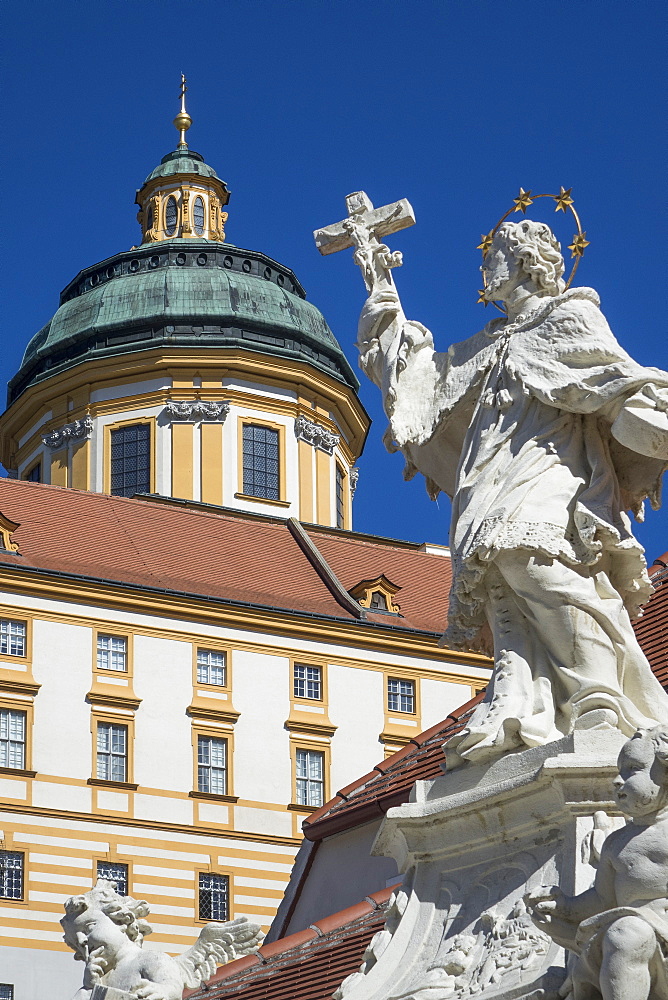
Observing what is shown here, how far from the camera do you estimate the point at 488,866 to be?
8.01 metres

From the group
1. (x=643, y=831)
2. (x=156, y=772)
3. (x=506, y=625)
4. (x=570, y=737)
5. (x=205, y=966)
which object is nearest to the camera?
(x=643, y=831)

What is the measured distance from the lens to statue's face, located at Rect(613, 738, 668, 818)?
6.61 m

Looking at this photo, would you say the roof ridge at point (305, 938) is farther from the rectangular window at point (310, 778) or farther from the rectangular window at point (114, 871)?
the rectangular window at point (310, 778)

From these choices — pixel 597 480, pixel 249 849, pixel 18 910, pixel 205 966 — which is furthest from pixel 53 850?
pixel 597 480

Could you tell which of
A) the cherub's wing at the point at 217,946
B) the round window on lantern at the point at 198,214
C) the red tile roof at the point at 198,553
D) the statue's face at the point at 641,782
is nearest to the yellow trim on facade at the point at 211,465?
the red tile roof at the point at 198,553

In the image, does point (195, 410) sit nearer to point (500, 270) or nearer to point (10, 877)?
point (10, 877)

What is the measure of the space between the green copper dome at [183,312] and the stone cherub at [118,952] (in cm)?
5029

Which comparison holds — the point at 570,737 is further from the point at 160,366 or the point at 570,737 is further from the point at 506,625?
the point at 160,366

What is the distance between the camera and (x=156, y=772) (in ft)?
151

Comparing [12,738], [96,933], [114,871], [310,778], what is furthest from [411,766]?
[310,778]

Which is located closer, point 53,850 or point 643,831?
point 643,831

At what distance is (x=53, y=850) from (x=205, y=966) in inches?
1331

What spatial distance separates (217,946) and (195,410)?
4900 centimetres

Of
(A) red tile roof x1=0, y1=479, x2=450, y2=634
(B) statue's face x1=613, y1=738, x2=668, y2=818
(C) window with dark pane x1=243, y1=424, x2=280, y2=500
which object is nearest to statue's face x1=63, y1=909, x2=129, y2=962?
(B) statue's face x1=613, y1=738, x2=668, y2=818
